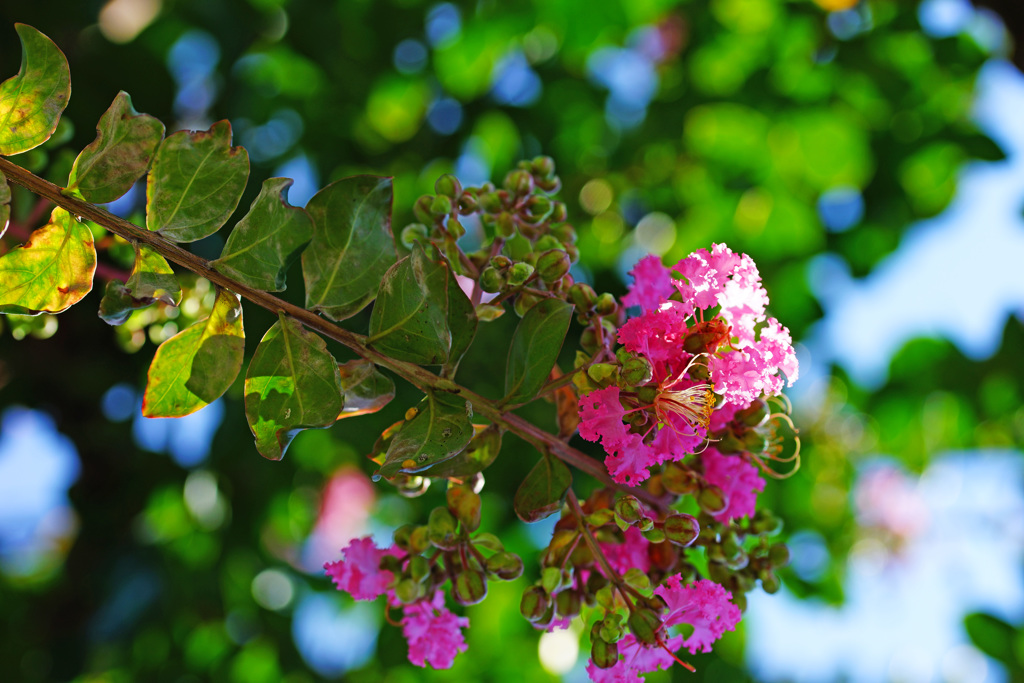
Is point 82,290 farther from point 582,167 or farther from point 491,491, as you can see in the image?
point 582,167

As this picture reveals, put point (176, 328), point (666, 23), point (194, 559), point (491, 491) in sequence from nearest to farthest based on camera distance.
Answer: point (176, 328) < point (491, 491) < point (194, 559) < point (666, 23)

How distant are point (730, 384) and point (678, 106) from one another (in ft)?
4.38

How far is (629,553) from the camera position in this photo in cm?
62

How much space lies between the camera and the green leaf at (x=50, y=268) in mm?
447

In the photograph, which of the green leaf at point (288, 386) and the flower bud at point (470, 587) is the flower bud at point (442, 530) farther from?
the green leaf at point (288, 386)

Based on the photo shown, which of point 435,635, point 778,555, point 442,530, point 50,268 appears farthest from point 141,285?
point 778,555

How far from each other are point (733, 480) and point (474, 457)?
24 centimetres

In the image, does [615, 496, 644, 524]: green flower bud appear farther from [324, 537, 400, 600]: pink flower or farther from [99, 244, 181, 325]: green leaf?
[99, 244, 181, 325]: green leaf

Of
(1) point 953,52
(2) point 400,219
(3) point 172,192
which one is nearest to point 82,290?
(3) point 172,192

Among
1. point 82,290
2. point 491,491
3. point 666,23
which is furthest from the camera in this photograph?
point 666,23

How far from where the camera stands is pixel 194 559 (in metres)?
1.57

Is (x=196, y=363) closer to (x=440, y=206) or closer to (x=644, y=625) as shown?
(x=440, y=206)

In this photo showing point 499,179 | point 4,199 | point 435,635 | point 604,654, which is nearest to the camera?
point 4,199

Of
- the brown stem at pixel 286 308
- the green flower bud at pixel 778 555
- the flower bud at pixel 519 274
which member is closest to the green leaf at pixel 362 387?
the brown stem at pixel 286 308
